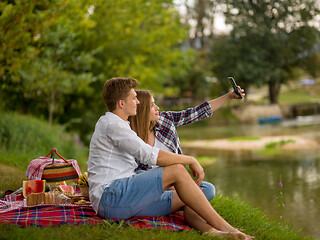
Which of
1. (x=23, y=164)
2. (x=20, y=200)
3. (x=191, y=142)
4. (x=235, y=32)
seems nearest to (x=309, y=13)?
(x=235, y=32)

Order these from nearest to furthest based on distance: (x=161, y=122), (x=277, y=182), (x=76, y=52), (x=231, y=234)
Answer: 1. (x=231, y=234)
2. (x=161, y=122)
3. (x=277, y=182)
4. (x=76, y=52)

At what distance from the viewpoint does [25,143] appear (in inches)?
304

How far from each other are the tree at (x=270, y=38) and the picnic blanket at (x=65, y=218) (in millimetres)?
23409

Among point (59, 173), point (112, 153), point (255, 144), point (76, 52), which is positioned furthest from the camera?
point (255, 144)

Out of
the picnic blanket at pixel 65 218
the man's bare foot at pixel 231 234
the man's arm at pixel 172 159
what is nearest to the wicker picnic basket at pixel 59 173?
the picnic blanket at pixel 65 218

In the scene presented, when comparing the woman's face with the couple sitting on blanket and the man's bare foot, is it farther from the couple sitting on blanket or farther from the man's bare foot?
the man's bare foot

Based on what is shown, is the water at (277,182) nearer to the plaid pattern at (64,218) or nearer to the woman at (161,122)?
the woman at (161,122)

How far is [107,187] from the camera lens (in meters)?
3.06

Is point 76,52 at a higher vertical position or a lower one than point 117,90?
higher

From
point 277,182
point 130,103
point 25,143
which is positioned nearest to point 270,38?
point 277,182

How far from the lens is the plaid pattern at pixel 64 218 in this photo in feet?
10.6

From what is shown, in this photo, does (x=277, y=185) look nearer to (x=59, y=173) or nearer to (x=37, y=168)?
(x=59, y=173)

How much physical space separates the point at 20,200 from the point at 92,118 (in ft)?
25.9

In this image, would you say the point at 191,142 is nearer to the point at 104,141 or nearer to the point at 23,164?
the point at 23,164
